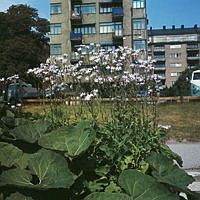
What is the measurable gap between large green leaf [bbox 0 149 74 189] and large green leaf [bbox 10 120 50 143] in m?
0.32

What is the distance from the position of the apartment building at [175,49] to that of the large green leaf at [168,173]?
8999 centimetres

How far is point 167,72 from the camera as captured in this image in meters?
90.6

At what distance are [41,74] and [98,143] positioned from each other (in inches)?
107

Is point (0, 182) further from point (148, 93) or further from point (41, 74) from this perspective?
point (41, 74)

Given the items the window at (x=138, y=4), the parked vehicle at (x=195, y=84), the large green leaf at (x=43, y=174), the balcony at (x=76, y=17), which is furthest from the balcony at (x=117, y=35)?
the large green leaf at (x=43, y=174)

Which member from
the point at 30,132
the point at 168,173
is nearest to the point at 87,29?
the point at 30,132

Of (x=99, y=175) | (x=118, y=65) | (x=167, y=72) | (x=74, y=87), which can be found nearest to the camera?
(x=99, y=175)

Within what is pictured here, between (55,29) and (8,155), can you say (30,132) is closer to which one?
(8,155)

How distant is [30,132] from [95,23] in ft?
152

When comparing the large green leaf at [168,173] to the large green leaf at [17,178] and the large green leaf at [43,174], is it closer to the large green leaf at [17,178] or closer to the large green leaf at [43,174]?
the large green leaf at [43,174]

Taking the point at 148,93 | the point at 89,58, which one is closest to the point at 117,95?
the point at 148,93

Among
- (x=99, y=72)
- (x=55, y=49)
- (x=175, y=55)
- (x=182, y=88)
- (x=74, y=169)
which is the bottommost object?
(x=182, y=88)

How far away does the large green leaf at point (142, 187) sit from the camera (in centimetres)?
119

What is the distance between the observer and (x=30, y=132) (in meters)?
1.79
